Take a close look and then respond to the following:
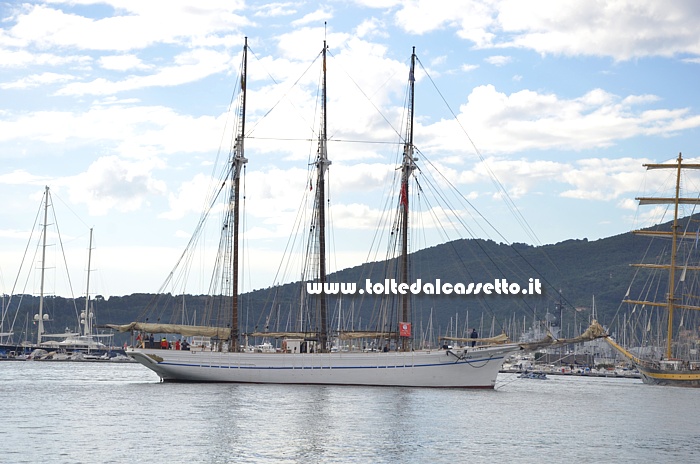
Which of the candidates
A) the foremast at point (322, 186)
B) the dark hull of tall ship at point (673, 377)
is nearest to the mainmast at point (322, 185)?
the foremast at point (322, 186)

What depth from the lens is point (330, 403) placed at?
6244 cm

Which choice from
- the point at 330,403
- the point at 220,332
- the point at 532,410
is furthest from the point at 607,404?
the point at 220,332

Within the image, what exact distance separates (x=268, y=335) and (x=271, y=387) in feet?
20.5

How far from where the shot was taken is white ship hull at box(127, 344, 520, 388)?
248 ft

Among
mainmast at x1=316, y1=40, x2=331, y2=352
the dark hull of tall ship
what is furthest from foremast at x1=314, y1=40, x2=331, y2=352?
the dark hull of tall ship

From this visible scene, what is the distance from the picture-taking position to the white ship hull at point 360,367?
75562 mm

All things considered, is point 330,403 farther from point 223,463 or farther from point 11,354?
point 11,354

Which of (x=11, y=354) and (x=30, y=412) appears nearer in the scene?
(x=30, y=412)

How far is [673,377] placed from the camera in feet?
367

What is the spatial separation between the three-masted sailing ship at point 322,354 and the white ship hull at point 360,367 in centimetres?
8

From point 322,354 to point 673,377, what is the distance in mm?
53351

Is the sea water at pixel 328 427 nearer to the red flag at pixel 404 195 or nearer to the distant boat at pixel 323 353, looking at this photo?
the distant boat at pixel 323 353

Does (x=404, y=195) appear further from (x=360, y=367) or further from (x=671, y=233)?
(x=671, y=233)

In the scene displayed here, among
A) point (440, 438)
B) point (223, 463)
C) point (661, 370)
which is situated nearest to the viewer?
point (223, 463)
